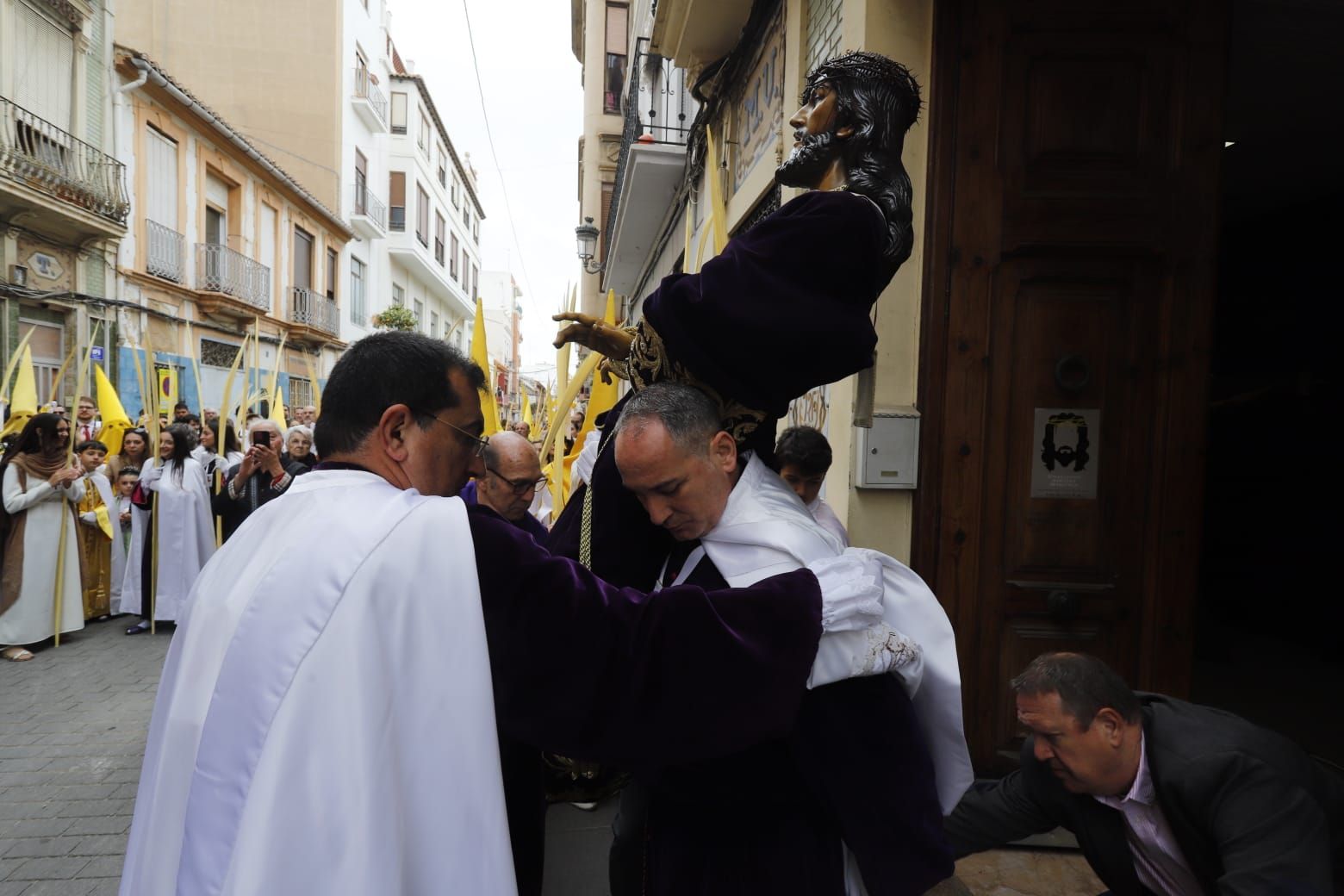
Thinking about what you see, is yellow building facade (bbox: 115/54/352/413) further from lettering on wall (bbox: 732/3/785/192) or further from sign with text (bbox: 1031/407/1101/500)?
sign with text (bbox: 1031/407/1101/500)

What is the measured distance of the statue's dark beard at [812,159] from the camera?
1.81 metres

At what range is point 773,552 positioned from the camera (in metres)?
1.32

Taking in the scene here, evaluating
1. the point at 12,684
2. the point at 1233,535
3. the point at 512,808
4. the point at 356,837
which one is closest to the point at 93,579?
the point at 12,684

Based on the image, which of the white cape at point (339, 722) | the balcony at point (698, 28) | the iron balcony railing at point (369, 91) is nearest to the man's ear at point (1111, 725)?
the white cape at point (339, 722)

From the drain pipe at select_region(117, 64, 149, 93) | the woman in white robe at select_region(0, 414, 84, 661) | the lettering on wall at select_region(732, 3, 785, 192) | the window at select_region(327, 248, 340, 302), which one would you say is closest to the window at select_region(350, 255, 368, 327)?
the window at select_region(327, 248, 340, 302)

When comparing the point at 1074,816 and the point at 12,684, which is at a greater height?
the point at 1074,816

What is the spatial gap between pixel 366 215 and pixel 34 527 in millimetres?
24184

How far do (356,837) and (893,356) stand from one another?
3023 mm

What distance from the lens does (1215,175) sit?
3213mm

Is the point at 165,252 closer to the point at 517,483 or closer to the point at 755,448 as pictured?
the point at 517,483

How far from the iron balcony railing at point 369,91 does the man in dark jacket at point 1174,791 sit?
30.6 metres

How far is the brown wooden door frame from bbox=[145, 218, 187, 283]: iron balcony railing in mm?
17563

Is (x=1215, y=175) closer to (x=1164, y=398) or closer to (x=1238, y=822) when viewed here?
(x=1164, y=398)

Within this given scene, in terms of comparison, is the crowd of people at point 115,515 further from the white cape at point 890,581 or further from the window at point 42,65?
the window at point 42,65
